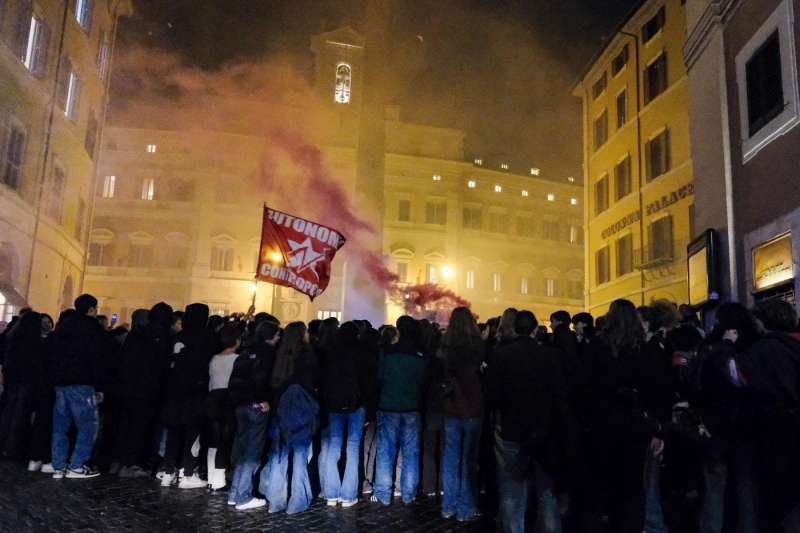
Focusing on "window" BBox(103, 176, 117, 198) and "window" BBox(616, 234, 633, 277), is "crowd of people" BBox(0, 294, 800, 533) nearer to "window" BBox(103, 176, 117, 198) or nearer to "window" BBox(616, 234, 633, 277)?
"window" BBox(616, 234, 633, 277)

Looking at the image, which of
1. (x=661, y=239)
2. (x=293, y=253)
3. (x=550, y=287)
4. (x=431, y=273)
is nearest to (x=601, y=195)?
(x=661, y=239)

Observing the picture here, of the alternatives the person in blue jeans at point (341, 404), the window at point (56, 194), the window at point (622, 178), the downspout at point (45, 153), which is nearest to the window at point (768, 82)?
the person in blue jeans at point (341, 404)

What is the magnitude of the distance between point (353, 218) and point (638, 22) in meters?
19.3

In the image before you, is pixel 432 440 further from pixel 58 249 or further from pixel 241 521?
pixel 58 249

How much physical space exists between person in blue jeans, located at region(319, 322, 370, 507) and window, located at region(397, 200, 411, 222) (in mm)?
31747

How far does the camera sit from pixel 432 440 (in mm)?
6090

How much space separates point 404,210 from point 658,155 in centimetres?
2094

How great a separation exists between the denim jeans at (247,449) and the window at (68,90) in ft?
49.9

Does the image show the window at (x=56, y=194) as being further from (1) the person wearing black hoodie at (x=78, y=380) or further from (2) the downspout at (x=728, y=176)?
(2) the downspout at (x=728, y=176)

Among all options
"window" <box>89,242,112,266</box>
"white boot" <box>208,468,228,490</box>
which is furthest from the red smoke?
"white boot" <box>208,468,228,490</box>

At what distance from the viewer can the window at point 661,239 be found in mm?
17144

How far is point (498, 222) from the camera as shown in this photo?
39.9 meters

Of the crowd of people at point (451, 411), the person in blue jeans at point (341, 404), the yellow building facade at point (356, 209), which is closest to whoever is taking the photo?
the crowd of people at point (451, 411)

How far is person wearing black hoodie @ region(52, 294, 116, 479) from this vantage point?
19.7ft
